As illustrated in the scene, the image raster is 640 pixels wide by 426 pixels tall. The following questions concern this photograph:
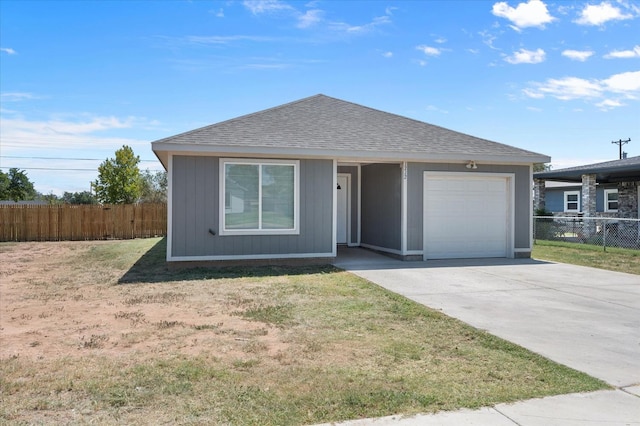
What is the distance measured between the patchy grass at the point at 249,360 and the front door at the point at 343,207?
6.58m

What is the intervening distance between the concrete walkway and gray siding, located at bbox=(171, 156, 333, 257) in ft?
3.69

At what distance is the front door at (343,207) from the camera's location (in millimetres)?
14062

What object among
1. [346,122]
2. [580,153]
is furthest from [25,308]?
[580,153]

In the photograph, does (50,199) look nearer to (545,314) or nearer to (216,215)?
(216,215)

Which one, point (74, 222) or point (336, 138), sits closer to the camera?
point (336, 138)

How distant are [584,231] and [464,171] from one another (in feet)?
32.5

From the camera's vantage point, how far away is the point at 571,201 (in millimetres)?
27719

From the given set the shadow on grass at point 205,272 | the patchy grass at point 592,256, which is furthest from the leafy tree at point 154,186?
the patchy grass at point 592,256

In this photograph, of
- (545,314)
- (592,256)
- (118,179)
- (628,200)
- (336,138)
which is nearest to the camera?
(545,314)

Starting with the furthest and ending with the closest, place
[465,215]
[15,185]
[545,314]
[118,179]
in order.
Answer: [15,185]
[118,179]
[465,215]
[545,314]

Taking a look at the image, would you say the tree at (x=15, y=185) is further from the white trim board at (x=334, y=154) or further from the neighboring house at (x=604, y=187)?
the neighboring house at (x=604, y=187)

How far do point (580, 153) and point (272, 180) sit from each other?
4467 centimetres

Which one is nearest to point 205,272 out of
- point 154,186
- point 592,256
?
point 592,256

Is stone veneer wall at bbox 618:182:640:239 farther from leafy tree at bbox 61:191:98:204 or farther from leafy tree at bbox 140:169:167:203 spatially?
leafy tree at bbox 61:191:98:204
